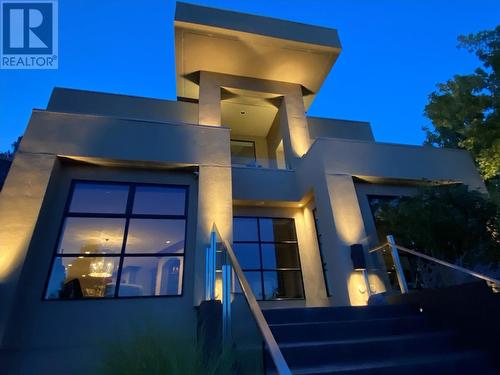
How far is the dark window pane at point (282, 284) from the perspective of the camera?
282 inches

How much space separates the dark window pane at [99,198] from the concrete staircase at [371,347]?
365 centimetres

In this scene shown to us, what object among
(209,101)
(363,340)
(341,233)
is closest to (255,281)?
(341,233)

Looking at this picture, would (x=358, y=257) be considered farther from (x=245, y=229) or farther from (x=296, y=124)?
(x=296, y=124)

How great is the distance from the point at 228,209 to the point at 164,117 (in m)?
4.72

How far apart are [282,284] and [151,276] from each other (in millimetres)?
3580

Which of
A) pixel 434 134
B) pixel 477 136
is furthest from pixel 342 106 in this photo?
pixel 477 136

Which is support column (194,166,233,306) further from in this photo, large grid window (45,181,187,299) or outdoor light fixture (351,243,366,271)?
outdoor light fixture (351,243,366,271)

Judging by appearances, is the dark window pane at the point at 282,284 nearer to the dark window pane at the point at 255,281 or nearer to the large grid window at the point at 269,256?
the large grid window at the point at 269,256

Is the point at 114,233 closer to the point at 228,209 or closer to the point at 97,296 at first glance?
the point at 97,296

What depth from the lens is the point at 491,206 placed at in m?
5.47

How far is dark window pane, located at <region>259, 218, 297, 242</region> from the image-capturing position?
7.68 m

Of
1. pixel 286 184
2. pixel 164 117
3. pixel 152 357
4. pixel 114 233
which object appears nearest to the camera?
pixel 152 357

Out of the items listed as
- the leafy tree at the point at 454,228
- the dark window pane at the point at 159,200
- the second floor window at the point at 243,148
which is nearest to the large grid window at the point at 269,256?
the dark window pane at the point at 159,200

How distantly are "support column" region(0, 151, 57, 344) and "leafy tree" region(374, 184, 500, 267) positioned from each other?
21.4 feet
